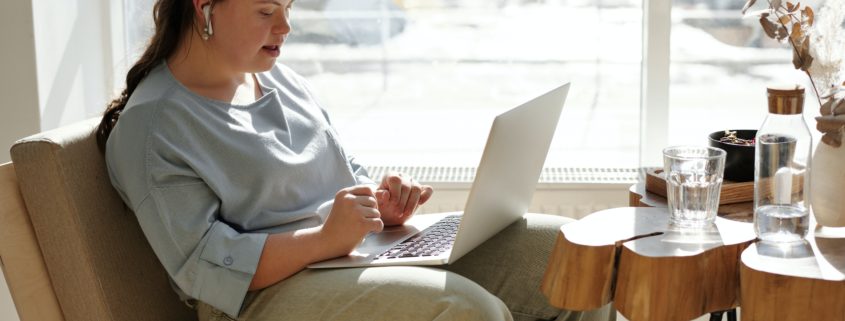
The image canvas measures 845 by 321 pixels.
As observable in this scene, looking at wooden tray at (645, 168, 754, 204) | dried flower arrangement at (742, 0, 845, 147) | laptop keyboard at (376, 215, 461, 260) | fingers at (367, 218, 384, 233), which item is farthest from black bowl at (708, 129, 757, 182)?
fingers at (367, 218, 384, 233)

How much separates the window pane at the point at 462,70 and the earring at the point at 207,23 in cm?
91

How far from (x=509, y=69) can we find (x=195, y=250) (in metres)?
1.25

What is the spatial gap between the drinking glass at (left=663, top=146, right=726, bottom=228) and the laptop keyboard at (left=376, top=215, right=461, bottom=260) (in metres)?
0.34

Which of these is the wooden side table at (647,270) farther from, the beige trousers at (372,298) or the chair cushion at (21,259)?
the chair cushion at (21,259)

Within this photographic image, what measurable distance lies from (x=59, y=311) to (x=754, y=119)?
172 cm

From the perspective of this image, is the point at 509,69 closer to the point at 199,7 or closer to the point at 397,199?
the point at 397,199

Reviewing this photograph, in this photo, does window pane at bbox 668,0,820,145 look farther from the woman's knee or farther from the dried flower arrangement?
the woman's knee

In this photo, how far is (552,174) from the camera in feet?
8.52

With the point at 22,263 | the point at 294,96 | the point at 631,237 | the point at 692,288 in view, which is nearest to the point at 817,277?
the point at 692,288

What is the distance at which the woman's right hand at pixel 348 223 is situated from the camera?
5.21 ft

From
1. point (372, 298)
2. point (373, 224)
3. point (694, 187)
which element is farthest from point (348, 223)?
point (694, 187)

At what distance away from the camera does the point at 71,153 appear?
1573 millimetres

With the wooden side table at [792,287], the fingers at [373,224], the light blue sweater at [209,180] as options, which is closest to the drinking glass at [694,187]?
the wooden side table at [792,287]

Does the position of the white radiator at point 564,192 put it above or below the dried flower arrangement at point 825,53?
below
